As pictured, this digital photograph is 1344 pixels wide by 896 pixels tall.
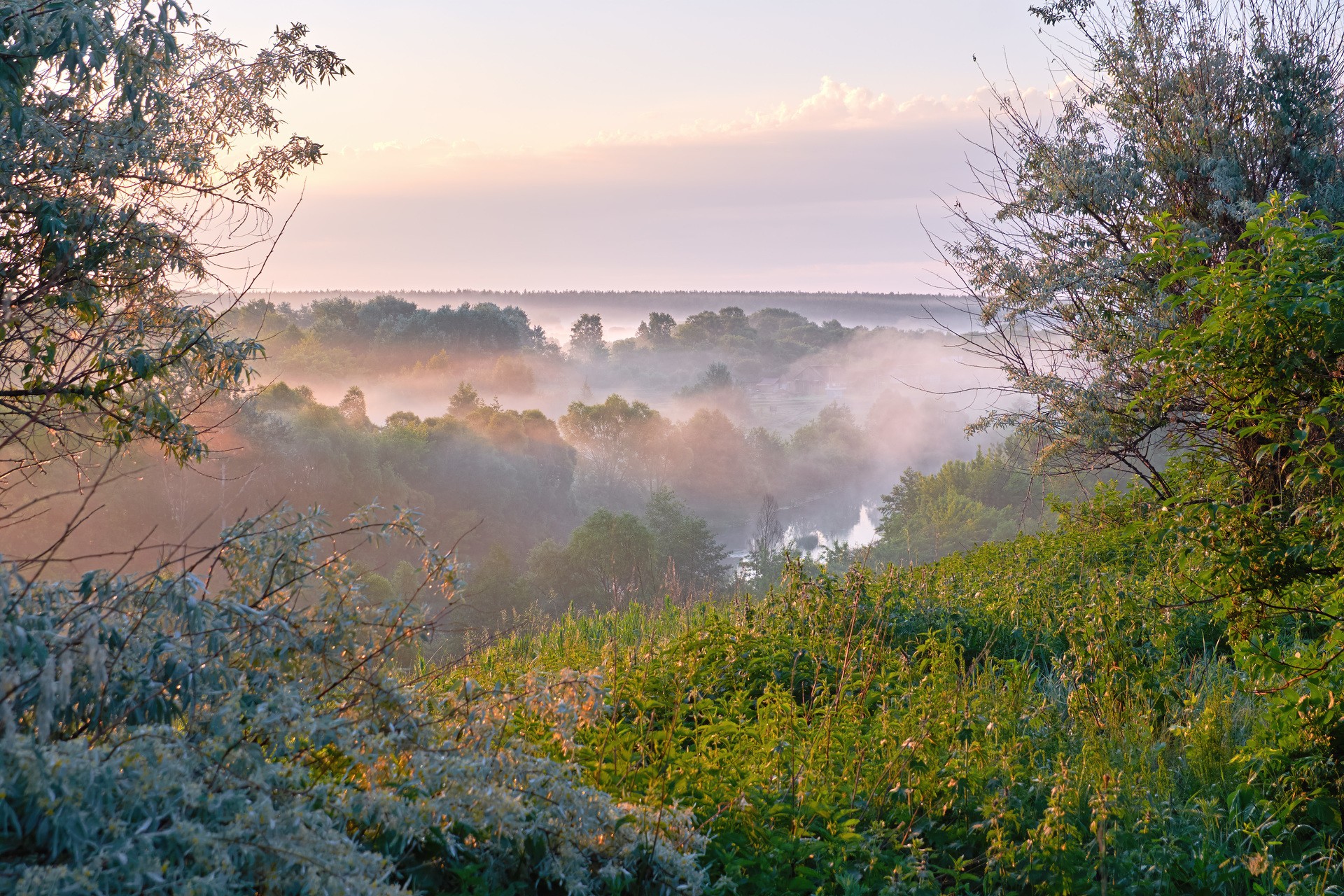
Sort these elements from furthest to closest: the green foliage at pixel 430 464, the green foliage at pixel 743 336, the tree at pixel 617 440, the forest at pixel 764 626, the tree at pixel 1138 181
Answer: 1. the green foliage at pixel 743 336
2. the tree at pixel 617 440
3. the green foliage at pixel 430 464
4. the tree at pixel 1138 181
5. the forest at pixel 764 626

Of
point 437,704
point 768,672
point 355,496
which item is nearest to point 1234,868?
point 768,672

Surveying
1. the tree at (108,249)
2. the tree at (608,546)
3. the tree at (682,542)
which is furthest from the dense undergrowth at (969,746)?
the tree at (682,542)

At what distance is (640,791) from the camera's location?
3.90 m

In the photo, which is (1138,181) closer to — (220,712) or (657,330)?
(220,712)

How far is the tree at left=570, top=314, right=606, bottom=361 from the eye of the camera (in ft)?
285

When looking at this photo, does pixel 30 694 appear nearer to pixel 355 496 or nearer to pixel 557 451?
pixel 355 496

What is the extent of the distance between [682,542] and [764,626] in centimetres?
3667

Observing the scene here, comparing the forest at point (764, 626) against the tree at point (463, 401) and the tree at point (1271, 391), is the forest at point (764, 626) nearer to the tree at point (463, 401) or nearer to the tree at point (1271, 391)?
the tree at point (1271, 391)

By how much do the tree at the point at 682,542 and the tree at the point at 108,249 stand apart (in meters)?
34.3

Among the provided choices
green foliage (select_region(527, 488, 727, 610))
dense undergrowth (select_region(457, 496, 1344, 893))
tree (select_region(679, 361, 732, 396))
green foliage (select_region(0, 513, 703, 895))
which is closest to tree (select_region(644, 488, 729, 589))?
green foliage (select_region(527, 488, 727, 610))

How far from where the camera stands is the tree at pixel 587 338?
86812 mm

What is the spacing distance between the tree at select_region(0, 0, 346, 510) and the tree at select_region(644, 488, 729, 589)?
3425 cm

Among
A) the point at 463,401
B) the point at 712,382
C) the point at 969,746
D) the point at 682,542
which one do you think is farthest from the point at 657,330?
the point at 969,746

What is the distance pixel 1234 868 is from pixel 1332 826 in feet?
2.37
